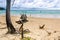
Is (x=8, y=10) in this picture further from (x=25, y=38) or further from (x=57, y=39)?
(x=57, y=39)

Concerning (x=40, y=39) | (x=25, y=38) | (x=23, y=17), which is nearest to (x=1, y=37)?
(x=25, y=38)

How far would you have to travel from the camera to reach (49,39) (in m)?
10.0

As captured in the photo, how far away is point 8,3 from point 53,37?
120 inches

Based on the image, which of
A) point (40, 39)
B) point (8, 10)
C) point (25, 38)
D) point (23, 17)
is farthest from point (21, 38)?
point (23, 17)

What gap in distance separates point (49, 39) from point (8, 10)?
2671 mm

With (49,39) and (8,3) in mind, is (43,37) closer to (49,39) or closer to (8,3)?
(49,39)

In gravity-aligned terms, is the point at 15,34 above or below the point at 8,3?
below

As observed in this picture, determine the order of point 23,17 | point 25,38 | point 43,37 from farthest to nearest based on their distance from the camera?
point 23,17, point 43,37, point 25,38

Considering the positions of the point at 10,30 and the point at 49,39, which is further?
the point at 10,30

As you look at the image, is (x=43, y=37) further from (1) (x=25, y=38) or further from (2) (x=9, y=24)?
(2) (x=9, y=24)

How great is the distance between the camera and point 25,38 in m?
9.68

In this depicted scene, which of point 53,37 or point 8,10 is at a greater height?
point 8,10

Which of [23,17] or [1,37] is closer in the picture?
[1,37]

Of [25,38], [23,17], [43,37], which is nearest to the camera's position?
[25,38]
